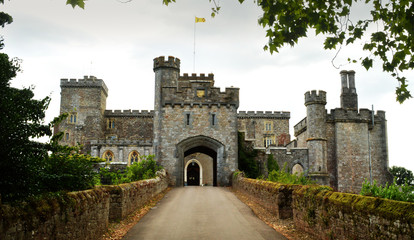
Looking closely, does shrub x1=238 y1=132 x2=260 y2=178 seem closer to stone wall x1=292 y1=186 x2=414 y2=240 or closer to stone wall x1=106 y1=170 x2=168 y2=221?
stone wall x1=106 y1=170 x2=168 y2=221

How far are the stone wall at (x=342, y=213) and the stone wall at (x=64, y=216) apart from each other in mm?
4355

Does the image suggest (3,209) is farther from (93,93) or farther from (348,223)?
(93,93)

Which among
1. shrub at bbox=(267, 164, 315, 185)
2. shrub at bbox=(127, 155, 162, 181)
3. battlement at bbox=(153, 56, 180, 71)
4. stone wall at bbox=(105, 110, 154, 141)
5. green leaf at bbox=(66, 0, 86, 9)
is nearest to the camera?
green leaf at bbox=(66, 0, 86, 9)

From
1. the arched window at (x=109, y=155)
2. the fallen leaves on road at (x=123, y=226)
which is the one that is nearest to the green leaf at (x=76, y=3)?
the fallen leaves on road at (x=123, y=226)

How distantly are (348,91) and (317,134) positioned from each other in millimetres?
6463

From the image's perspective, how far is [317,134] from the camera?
31.0m

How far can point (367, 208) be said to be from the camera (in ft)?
18.0

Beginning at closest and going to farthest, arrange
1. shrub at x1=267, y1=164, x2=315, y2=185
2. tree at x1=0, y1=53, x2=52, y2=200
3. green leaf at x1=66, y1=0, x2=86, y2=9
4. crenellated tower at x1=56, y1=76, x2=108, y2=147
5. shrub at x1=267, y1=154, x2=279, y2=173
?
1. tree at x1=0, y1=53, x2=52, y2=200
2. green leaf at x1=66, y1=0, x2=86, y2=9
3. shrub at x1=267, y1=164, x2=315, y2=185
4. shrub at x1=267, y1=154, x2=279, y2=173
5. crenellated tower at x1=56, y1=76, x2=108, y2=147

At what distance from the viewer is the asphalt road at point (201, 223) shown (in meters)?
8.39

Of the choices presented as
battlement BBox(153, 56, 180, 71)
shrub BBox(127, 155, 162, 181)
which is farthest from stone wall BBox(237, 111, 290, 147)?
shrub BBox(127, 155, 162, 181)

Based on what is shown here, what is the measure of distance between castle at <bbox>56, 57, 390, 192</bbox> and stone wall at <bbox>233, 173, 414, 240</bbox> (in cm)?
263

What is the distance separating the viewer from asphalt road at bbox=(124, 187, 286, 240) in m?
8.39

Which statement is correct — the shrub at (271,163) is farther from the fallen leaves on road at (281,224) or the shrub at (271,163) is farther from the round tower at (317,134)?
the fallen leaves on road at (281,224)

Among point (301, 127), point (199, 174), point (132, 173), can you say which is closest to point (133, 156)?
point (199, 174)
